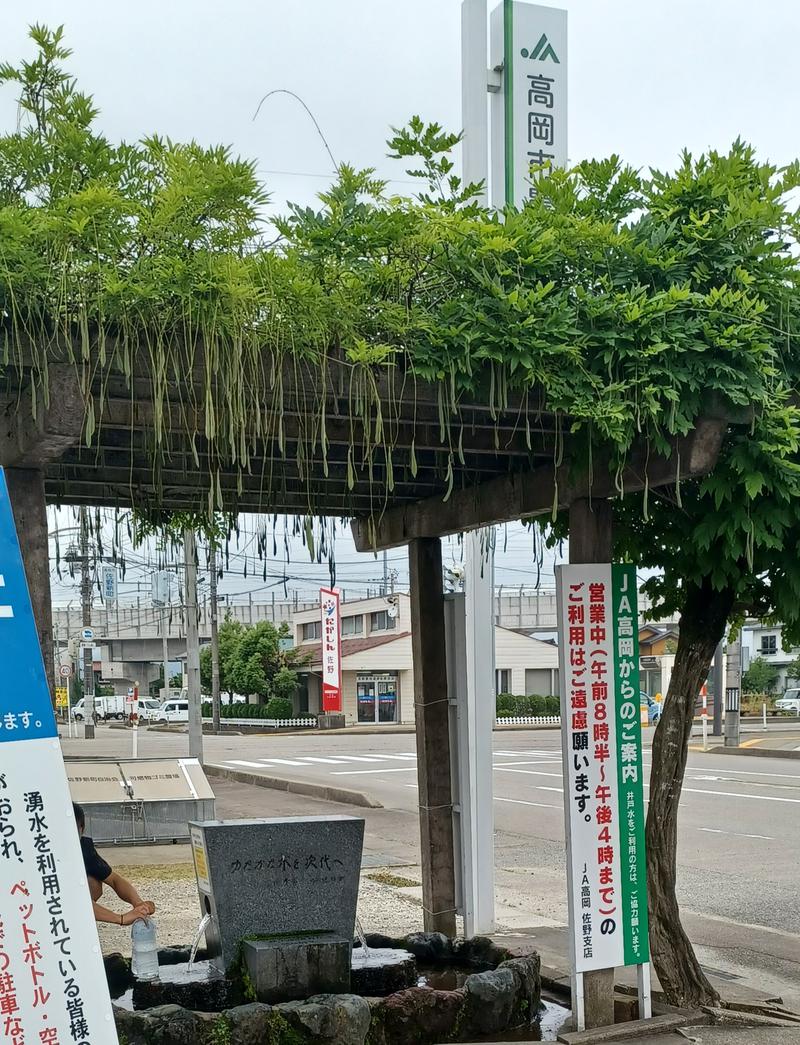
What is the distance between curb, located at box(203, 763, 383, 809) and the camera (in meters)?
20.2

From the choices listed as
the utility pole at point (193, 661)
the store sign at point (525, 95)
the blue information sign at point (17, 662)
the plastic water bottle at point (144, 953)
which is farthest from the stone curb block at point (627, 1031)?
the utility pole at point (193, 661)

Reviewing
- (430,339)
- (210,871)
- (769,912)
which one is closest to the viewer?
(430,339)

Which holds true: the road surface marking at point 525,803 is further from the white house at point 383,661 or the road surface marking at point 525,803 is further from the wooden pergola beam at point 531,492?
the white house at point 383,661

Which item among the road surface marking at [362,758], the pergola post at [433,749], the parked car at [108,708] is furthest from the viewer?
the parked car at [108,708]

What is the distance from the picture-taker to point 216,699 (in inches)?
2058

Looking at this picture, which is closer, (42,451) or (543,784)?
(42,451)

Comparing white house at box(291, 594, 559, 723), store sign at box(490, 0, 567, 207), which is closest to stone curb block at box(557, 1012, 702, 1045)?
store sign at box(490, 0, 567, 207)

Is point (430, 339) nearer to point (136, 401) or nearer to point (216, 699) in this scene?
point (136, 401)

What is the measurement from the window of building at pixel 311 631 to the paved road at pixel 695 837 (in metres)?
28.6

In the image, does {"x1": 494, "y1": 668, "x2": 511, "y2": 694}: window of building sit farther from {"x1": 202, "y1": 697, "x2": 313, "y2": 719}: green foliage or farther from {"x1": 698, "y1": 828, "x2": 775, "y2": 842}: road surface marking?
{"x1": 698, "y1": 828, "x2": 775, "y2": 842}: road surface marking

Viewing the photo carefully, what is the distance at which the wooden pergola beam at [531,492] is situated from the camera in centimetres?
587

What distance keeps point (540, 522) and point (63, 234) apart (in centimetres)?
405

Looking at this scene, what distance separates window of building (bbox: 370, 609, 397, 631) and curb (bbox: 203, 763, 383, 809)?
32.1 metres

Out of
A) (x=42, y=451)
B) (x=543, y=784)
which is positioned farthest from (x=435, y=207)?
(x=543, y=784)
